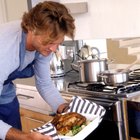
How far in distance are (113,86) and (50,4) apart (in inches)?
23.1

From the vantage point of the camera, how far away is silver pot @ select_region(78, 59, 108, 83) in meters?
1.83

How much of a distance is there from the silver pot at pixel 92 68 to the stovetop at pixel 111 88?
6 centimetres

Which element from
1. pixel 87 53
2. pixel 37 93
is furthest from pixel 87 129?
pixel 87 53

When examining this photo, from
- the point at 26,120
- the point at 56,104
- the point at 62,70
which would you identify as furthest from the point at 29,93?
the point at 56,104

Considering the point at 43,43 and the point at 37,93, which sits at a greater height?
the point at 43,43

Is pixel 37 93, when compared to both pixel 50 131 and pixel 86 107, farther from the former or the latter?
pixel 50 131

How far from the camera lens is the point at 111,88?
1.61 m

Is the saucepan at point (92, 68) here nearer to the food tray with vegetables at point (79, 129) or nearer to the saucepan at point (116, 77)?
the saucepan at point (116, 77)

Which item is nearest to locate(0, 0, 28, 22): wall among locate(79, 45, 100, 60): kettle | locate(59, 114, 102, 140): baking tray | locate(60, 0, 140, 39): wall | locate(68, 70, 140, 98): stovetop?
locate(60, 0, 140, 39): wall

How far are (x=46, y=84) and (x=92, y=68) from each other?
0.32 metres

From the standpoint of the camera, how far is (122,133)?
1.51 metres

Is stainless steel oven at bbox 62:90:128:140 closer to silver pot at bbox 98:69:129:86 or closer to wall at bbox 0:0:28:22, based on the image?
silver pot at bbox 98:69:129:86

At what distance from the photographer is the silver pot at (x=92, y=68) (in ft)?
6.01

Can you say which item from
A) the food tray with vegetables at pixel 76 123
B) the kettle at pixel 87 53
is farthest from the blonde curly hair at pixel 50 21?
the kettle at pixel 87 53
